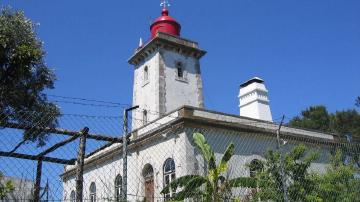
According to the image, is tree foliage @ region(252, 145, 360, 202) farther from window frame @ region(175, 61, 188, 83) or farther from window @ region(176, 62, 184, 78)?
window @ region(176, 62, 184, 78)

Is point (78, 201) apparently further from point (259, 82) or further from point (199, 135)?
point (259, 82)

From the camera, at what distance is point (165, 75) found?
2391 cm

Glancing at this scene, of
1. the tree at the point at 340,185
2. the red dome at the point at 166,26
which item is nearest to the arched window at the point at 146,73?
the red dome at the point at 166,26

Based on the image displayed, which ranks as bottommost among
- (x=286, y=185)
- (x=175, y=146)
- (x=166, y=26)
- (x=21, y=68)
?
(x=286, y=185)

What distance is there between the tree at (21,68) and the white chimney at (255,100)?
1419cm

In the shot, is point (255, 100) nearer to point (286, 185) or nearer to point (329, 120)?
point (329, 120)

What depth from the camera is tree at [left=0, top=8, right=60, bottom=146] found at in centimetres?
1087

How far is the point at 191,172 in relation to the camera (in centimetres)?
1563

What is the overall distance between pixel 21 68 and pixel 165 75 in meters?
13.3

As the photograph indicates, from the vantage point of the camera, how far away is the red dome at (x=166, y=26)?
1080 inches

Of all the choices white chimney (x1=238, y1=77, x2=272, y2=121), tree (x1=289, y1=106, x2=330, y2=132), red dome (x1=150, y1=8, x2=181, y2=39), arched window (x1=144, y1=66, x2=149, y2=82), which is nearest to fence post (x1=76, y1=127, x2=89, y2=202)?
white chimney (x1=238, y1=77, x2=272, y2=121)

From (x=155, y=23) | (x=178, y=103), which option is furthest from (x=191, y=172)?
(x=155, y=23)

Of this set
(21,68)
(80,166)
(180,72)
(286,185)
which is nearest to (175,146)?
(21,68)

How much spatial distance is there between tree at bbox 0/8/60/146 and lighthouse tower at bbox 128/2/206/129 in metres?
11.1
